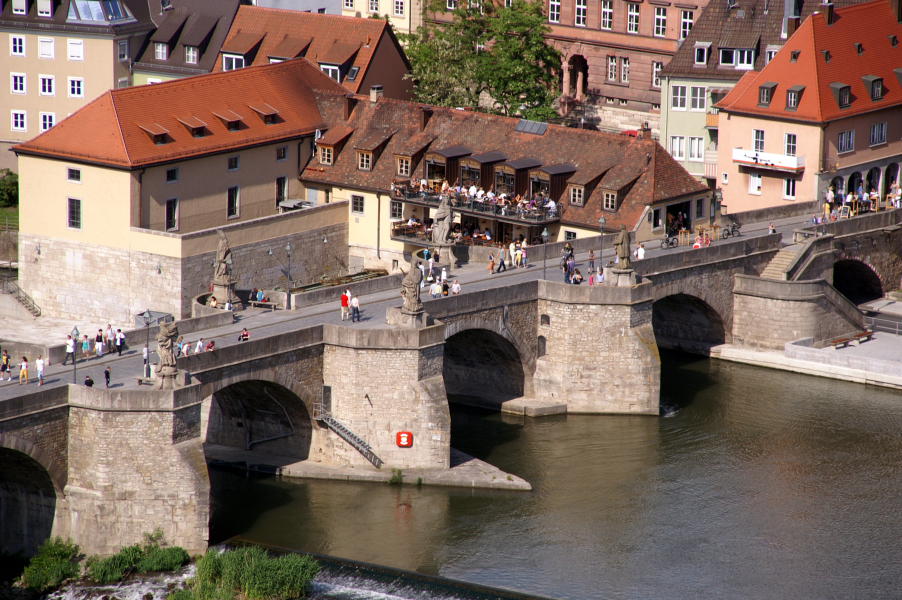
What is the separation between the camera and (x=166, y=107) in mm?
142000

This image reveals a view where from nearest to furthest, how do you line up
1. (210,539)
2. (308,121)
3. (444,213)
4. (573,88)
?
1. (210,539)
2. (444,213)
3. (308,121)
4. (573,88)

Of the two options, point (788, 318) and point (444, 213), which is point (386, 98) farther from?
point (788, 318)

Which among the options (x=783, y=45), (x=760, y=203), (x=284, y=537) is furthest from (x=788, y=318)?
(x=284, y=537)

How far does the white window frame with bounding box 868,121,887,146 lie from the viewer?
156 meters

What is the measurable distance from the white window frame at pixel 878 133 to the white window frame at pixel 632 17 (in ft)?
73.4

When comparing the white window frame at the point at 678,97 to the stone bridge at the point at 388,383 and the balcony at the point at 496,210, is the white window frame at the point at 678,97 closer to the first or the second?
the stone bridge at the point at 388,383

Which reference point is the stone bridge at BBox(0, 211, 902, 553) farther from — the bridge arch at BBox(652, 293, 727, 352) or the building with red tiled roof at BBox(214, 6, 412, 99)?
the building with red tiled roof at BBox(214, 6, 412, 99)

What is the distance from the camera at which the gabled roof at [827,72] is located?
152250 mm

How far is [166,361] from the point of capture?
106 m

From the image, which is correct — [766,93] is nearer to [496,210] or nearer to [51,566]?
[496,210]

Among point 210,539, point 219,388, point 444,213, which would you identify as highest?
point 444,213

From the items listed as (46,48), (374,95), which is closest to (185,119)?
(374,95)

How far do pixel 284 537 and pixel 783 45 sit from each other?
65140 mm

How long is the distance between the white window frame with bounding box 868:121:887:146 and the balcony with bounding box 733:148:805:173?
692 cm
